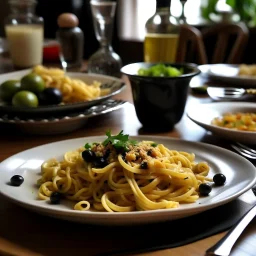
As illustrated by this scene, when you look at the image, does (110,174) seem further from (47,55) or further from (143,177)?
(47,55)

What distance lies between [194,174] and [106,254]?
272mm

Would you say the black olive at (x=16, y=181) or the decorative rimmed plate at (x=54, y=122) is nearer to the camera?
the black olive at (x=16, y=181)

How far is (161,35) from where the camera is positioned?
1826 mm

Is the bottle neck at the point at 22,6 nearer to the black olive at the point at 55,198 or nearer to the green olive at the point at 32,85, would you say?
the green olive at the point at 32,85

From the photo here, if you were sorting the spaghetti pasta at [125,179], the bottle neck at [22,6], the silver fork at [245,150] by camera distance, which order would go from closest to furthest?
the spaghetti pasta at [125,179] → the silver fork at [245,150] → the bottle neck at [22,6]

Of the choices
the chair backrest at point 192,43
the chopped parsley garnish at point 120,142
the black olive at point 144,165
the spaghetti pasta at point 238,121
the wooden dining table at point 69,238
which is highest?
the chopped parsley garnish at point 120,142

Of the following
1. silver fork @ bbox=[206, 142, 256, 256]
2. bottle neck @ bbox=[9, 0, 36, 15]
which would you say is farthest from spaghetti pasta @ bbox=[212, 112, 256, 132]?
bottle neck @ bbox=[9, 0, 36, 15]

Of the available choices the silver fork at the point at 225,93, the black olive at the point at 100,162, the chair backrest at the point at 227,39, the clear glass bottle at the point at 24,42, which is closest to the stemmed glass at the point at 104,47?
the clear glass bottle at the point at 24,42

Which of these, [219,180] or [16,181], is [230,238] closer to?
[219,180]

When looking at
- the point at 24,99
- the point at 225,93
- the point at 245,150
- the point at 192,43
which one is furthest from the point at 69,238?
the point at 192,43

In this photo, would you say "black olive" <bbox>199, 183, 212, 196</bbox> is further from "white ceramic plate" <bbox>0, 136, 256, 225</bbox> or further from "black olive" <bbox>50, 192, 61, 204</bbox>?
"black olive" <bbox>50, 192, 61, 204</bbox>

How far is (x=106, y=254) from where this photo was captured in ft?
2.06

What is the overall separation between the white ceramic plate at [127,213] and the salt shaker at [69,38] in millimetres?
1069

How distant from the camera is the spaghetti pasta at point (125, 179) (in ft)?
2.40
